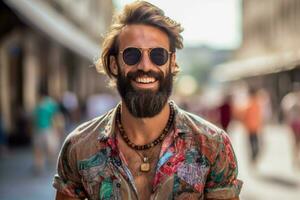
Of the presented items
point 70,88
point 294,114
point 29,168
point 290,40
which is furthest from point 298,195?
point 290,40

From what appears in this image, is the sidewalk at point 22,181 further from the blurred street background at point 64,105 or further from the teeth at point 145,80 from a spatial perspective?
the teeth at point 145,80

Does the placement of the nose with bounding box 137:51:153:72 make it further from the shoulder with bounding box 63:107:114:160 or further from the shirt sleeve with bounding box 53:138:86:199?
the shirt sleeve with bounding box 53:138:86:199

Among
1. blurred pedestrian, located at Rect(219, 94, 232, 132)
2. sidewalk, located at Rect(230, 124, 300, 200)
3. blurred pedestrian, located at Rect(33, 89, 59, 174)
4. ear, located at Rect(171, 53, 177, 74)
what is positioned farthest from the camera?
blurred pedestrian, located at Rect(219, 94, 232, 132)

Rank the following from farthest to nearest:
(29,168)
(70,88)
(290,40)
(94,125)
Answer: (290,40)
(70,88)
(29,168)
(94,125)

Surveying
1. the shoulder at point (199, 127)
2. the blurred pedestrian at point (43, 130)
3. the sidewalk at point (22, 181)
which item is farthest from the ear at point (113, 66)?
the blurred pedestrian at point (43, 130)

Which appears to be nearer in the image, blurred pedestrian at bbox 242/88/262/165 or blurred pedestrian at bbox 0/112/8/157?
blurred pedestrian at bbox 242/88/262/165

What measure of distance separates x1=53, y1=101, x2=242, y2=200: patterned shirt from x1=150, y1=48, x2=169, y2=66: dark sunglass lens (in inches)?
8.9

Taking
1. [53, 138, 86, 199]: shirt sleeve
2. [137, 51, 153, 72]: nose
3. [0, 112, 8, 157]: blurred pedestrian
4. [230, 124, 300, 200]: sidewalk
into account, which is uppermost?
[137, 51, 153, 72]: nose

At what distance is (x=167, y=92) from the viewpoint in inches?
101

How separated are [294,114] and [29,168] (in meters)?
5.32

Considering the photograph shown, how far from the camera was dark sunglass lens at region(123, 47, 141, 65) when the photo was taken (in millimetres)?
2555

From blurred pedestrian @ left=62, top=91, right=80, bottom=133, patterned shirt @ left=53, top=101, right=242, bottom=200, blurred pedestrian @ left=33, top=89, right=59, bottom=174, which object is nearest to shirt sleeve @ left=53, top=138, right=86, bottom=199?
patterned shirt @ left=53, top=101, right=242, bottom=200

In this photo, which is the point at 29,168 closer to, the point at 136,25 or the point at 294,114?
the point at 294,114

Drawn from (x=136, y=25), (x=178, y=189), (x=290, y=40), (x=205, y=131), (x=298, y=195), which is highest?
(x=290, y=40)
